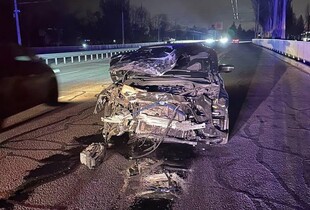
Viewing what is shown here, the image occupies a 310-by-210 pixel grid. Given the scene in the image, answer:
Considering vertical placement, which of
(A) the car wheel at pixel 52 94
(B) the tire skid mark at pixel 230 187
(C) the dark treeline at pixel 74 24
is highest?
(C) the dark treeline at pixel 74 24

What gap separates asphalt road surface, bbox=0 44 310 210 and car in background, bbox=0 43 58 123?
41cm

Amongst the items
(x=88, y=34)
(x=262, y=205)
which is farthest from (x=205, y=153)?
(x=88, y=34)

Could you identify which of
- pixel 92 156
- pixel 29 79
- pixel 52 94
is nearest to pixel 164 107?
pixel 92 156

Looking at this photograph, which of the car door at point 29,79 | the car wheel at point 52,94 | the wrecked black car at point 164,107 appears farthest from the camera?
the car wheel at point 52,94

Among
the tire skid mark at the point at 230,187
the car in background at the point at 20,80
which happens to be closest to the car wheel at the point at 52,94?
the car in background at the point at 20,80

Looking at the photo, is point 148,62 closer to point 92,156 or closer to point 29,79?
point 92,156

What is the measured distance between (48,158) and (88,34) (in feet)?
259

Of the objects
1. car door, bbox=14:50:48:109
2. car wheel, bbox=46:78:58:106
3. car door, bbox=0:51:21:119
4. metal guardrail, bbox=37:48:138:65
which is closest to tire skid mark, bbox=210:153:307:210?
car door, bbox=0:51:21:119

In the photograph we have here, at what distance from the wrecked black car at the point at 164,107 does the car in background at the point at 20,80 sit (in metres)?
2.45

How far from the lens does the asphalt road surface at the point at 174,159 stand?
376 cm

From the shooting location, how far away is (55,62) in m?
25.1

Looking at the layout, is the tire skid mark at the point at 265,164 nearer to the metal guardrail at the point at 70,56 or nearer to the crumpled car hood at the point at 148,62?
the crumpled car hood at the point at 148,62

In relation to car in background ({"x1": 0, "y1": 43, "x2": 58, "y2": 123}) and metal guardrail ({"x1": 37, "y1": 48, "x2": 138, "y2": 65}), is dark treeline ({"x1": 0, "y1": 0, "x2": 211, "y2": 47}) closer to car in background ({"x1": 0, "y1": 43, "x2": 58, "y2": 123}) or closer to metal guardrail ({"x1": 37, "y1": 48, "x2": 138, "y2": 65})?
metal guardrail ({"x1": 37, "y1": 48, "x2": 138, "y2": 65})

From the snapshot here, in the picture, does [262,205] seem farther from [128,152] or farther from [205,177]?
[128,152]
